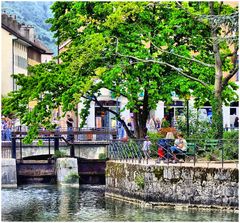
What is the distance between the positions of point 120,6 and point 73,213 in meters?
9.75

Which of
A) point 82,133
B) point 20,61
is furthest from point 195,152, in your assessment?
point 20,61

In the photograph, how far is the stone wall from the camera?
3462 centimetres

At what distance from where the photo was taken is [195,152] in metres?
37.2

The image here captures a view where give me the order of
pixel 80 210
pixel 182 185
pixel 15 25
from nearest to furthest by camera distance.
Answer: pixel 182 185 → pixel 80 210 → pixel 15 25

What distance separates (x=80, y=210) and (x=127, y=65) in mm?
8741

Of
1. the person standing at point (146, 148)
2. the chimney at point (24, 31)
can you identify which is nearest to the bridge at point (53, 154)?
the person standing at point (146, 148)

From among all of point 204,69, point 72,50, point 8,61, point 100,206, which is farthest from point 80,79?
point 8,61

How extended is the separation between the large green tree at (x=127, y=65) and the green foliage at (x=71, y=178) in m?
4.03

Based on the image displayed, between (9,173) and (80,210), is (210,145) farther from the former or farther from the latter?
(9,173)

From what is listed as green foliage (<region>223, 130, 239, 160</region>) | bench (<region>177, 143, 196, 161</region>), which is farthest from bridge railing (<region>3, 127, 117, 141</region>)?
green foliage (<region>223, 130, 239, 160</region>)

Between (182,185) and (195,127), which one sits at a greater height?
(195,127)

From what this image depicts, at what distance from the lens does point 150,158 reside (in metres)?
39.9

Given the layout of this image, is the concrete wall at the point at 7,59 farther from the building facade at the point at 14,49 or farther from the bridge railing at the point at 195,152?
the bridge railing at the point at 195,152

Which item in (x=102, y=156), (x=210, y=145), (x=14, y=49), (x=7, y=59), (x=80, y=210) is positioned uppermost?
(x=14, y=49)
